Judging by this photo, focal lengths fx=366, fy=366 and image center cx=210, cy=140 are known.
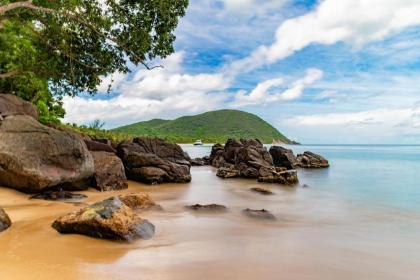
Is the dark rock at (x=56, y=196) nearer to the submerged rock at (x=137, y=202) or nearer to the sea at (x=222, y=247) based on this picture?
the sea at (x=222, y=247)

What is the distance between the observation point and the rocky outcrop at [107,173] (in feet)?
51.4

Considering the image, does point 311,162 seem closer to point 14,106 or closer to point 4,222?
point 14,106

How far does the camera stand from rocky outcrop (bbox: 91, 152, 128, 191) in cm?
1568

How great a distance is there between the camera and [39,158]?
42.1 ft

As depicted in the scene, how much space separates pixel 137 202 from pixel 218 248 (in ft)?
15.2

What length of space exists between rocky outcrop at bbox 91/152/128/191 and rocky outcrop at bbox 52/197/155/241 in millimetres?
7721

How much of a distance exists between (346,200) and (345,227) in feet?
25.3

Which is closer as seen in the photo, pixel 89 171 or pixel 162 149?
pixel 89 171

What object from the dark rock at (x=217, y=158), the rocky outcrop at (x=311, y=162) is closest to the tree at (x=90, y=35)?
the dark rock at (x=217, y=158)

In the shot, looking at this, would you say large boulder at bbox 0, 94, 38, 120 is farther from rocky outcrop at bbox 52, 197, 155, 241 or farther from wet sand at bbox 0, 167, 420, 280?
rocky outcrop at bbox 52, 197, 155, 241

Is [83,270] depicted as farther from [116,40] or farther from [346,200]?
[346,200]

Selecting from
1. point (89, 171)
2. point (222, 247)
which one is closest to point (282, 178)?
Result: point (89, 171)

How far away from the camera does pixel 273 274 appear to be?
19.5 ft

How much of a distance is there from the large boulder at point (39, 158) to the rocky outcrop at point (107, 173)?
86cm
